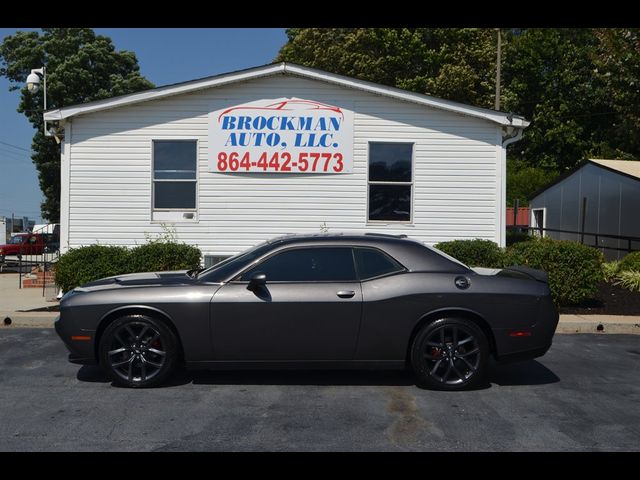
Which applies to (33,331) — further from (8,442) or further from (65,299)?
(8,442)

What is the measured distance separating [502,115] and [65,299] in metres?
9.00

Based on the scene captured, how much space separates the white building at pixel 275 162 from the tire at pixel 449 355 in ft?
21.5

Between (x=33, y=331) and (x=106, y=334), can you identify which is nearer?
(x=106, y=334)

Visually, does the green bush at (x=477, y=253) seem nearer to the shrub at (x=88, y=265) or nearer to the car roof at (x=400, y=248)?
the car roof at (x=400, y=248)

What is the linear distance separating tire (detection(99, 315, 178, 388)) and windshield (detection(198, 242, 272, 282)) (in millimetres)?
638

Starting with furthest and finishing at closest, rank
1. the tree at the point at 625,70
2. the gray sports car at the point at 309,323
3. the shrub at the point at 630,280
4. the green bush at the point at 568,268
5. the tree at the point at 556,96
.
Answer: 1. the tree at the point at 556,96
2. the tree at the point at 625,70
3. the shrub at the point at 630,280
4. the green bush at the point at 568,268
5. the gray sports car at the point at 309,323

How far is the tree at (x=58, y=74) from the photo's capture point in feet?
112

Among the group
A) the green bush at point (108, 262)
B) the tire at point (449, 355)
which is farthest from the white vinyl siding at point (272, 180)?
the tire at point (449, 355)

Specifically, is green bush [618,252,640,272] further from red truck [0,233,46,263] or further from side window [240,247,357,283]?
red truck [0,233,46,263]

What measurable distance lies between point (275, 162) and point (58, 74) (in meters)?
25.4

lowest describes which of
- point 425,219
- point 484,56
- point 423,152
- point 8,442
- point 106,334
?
point 8,442

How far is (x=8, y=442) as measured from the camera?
4816 millimetres

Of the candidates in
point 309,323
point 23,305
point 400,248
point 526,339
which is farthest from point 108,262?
point 526,339
